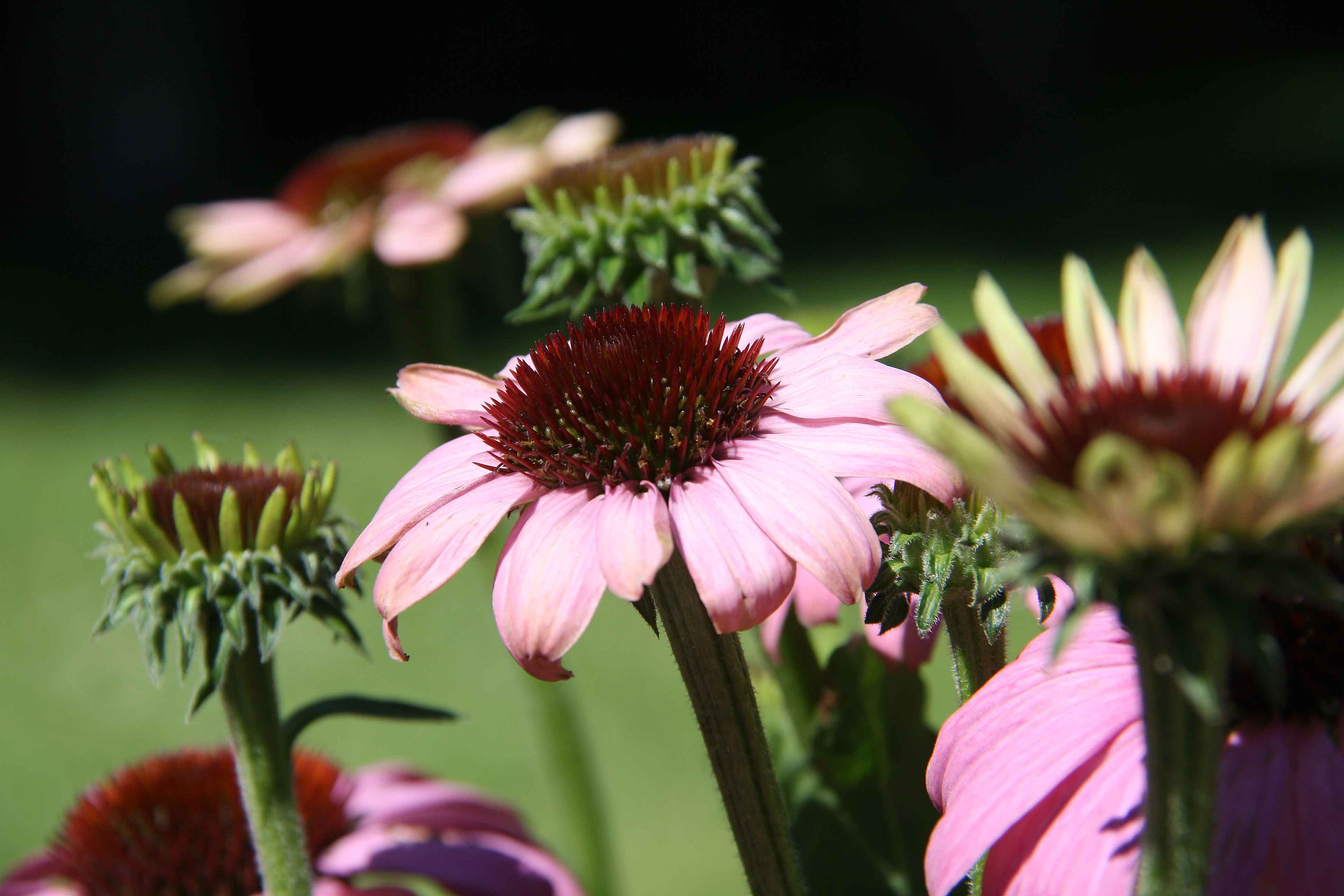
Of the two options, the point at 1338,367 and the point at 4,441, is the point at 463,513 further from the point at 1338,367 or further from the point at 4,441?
the point at 4,441

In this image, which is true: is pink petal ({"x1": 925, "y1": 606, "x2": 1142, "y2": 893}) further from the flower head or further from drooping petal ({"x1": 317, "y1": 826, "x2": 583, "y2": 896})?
drooping petal ({"x1": 317, "y1": 826, "x2": 583, "y2": 896})

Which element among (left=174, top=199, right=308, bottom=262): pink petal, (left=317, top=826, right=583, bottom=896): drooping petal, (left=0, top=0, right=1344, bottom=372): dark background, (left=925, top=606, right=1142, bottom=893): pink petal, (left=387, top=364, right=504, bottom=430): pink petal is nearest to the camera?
(left=925, top=606, right=1142, bottom=893): pink petal

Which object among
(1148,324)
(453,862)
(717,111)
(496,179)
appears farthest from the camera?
(717,111)

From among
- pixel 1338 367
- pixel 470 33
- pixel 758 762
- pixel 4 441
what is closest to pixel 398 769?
pixel 758 762

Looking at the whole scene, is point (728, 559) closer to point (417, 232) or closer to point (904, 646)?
point (904, 646)

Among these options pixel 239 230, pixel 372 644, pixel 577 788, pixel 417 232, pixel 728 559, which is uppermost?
pixel 239 230

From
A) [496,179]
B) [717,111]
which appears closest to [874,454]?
[496,179]

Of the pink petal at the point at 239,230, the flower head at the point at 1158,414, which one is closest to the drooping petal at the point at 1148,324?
the flower head at the point at 1158,414

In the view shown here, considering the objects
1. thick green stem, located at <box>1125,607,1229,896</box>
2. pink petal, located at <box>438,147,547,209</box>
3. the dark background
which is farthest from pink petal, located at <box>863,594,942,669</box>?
the dark background
